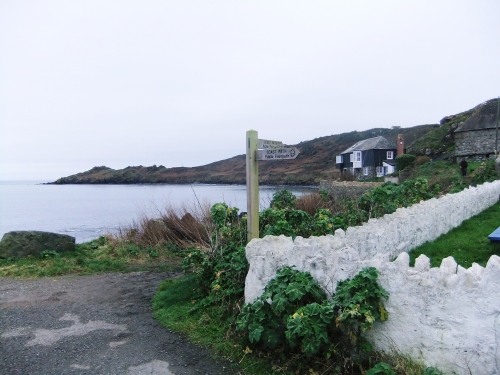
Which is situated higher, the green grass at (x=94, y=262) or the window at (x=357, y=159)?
the window at (x=357, y=159)

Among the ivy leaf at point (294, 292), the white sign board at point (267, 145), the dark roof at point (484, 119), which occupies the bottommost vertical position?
the ivy leaf at point (294, 292)

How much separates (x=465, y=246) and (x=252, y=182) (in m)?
3.71

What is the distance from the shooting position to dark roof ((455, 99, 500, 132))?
1355 inches

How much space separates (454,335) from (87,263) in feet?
22.7

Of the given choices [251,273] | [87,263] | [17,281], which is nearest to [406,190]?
[251,273]

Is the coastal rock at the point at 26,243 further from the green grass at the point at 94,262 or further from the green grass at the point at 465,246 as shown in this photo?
the green grass at the point at 465,246

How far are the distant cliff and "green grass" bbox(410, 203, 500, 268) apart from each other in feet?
171

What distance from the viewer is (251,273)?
14.0 feet

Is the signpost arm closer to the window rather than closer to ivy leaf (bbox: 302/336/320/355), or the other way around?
ivy leaf (bbox: 302/336/320/355)

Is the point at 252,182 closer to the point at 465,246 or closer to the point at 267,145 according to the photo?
the point at 267,145

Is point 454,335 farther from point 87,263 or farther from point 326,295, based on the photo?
A: point 87,263

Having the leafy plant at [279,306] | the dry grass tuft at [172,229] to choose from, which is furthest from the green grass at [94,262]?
the leafy plant at [279,306]

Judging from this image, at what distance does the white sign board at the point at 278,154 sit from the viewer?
4934 mm

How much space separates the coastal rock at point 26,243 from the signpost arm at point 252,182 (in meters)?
5.47
